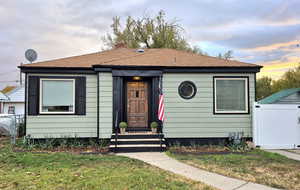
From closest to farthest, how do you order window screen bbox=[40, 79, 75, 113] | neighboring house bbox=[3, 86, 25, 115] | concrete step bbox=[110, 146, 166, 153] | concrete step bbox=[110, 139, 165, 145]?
concrete step bbox=[110, 146, 166, 153] < concrete step bbox=[110, 139, 165, 145] < window screen bbox=[40, 79, 75, 113] < neighboring house bbox=[3, 86, 25, 115]

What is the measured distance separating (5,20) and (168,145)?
40.8 feet

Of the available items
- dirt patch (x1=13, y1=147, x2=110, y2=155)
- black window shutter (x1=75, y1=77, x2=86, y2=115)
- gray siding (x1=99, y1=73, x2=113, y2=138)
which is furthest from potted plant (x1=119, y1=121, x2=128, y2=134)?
black window shutter (x1=75, y1=77, x2=86, y2=115)

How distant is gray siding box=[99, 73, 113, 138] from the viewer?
7445mm

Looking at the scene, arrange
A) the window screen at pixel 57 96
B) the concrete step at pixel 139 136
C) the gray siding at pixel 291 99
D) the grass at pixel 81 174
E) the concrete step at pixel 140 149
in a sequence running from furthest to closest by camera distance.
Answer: the gray siding at pixel 291 99 < the window screen at pixel 57 96 < the concrete step at pixel 139 136 < the concrete step at pixel 140 149 < the grass at pixel 81 174

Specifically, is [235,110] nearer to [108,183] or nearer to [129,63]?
[129,63]

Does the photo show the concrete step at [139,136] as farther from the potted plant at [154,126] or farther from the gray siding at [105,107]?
the gray siding at [105,107]

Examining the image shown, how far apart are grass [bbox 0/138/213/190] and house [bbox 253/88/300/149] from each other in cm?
465

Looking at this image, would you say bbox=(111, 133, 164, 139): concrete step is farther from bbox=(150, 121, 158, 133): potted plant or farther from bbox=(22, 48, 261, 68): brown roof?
bbox=(22, 48, 261, 68): brown roof

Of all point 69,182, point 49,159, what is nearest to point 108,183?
point 69,182

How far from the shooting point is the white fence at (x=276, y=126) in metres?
7.35

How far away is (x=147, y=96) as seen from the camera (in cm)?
825

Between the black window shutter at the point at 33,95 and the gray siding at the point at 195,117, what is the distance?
4.85 metres

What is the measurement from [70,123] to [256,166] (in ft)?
20.9

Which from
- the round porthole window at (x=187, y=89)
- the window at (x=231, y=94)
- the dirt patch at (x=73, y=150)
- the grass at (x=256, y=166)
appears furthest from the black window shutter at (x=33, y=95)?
the window at (x=231, y=94)
